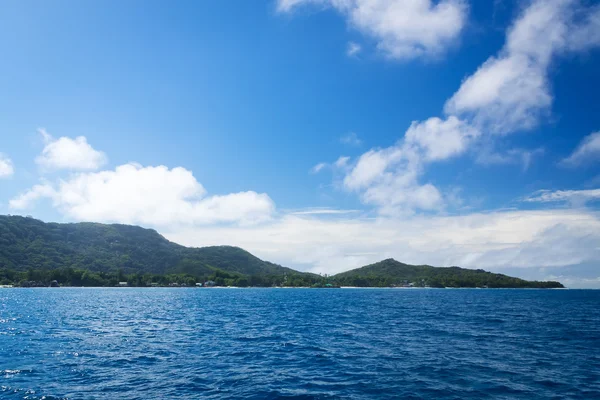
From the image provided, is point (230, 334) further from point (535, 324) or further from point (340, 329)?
point (535, 324)

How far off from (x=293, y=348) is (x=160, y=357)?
1448cm

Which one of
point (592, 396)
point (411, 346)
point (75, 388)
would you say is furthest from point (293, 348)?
point (592, 396)

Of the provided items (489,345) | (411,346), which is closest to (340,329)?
(411,346)

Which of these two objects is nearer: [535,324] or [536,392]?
[536,392]

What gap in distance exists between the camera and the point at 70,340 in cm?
4550

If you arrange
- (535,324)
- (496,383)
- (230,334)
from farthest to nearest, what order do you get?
(535,324) < (230,334) < (496,383)

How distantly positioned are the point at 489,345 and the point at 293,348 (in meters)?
24.0

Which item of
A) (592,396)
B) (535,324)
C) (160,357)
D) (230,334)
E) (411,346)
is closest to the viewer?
(592,396)

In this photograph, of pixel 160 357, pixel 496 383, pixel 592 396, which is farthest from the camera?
pixel 160 357

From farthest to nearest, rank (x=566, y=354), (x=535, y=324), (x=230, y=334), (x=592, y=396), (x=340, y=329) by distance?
1. (x=535, y=324)
2. (x=340, y=329)
3. (x=230, y=334)
4. (x=566, y=354)
5. (x=592, y=396)

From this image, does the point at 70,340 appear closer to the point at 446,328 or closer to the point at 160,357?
the point at 160,357

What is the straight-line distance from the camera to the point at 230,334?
52.3 metres

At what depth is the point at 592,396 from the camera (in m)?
25.6

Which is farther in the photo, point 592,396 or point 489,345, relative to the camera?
point 489,345
